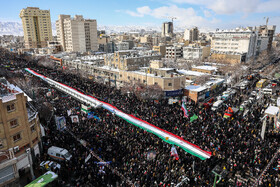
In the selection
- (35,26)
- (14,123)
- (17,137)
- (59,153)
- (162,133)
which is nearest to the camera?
(14,123)

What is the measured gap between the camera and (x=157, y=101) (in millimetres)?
31328

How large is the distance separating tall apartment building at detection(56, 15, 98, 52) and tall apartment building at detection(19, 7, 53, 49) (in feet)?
82.8

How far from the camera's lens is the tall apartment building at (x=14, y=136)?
14.6m

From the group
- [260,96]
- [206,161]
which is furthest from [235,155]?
[260,96]

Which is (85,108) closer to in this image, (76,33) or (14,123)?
(14,123)

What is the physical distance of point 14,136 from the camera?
15539 mm

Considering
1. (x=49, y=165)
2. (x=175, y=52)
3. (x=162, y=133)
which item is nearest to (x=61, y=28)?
(x=175, y=52)

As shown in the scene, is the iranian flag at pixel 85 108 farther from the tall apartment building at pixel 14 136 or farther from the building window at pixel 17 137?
the building window at pixel 17 137

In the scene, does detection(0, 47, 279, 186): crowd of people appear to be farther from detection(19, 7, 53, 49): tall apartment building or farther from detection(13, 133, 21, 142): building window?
detection(19, 7, 53, 49): tall apartment building

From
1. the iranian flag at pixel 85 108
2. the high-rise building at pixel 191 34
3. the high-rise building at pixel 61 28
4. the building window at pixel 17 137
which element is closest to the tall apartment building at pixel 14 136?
the building window at pixel 17 137

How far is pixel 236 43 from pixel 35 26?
4449 inches

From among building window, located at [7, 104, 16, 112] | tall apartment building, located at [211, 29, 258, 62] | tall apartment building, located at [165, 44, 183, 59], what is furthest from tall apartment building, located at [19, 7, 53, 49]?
building window, located at [7, 104, 16, 112]

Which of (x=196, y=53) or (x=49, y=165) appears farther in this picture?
(x=196, y=53)

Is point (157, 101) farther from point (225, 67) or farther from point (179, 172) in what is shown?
point (225, 67)
